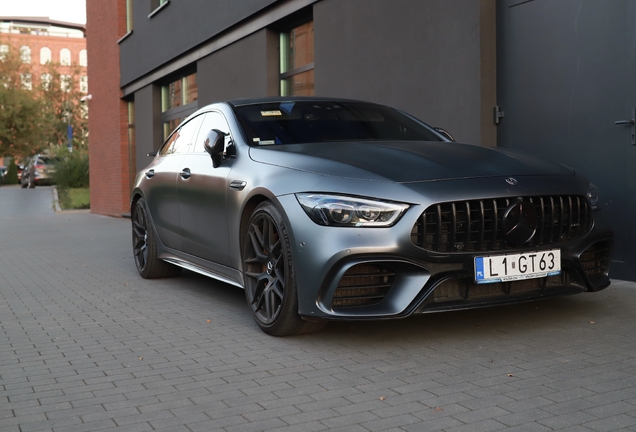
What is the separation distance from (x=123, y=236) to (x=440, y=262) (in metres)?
9.95

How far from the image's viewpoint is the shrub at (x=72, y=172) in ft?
100

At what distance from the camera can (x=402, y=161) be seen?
458cm


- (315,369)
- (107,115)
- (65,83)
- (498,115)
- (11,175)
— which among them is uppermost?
(65,83)

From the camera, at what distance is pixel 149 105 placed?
1855 cm

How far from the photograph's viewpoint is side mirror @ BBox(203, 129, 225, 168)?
5.50 m

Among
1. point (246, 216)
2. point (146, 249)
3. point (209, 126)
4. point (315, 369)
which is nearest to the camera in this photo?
point (315, 369)

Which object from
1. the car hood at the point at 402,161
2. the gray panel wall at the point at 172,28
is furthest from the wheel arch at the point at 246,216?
the gray panel wall at the point at 172,28

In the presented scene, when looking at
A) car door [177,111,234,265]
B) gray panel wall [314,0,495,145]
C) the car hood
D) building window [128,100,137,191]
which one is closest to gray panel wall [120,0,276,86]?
building window [128,100,137,191]

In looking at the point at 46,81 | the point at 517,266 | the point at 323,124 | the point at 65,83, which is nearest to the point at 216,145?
the point at 323,124

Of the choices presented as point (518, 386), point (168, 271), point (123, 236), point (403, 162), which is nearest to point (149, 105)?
point (123, 236)

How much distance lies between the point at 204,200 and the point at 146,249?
1.95 metres

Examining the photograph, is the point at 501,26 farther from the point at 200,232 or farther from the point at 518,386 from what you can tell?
the point at 518,386

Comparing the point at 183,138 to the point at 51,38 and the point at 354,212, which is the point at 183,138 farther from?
the point at 51,38

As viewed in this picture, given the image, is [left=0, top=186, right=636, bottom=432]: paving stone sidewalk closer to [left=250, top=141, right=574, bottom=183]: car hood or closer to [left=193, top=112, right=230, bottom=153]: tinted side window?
[left=250, top=141, right=574, bottom=183]: car hood
